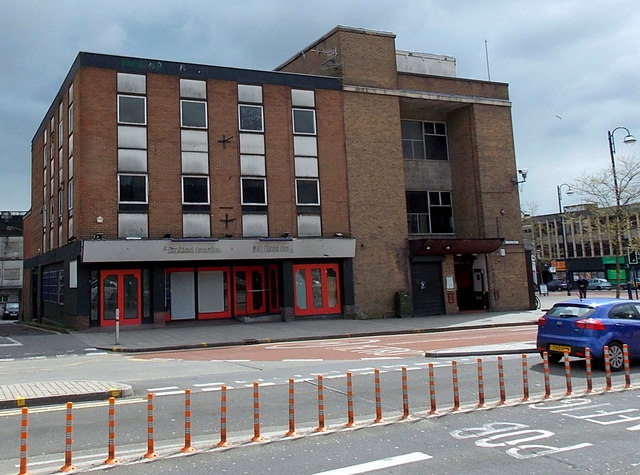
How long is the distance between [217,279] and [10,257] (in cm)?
5756

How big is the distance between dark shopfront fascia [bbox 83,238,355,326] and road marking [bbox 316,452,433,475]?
764 inches

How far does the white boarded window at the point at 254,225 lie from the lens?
26.5 metres

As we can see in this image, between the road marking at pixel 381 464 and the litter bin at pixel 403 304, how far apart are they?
2241cm

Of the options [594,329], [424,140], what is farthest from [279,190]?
[594,329]

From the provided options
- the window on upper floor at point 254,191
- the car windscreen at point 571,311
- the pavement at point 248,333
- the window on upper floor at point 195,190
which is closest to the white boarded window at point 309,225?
the window on upper floor at point 254,191

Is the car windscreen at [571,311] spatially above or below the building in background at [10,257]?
below

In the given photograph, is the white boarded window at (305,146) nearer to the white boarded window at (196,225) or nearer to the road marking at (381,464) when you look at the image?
the white boarded window at (196,225)

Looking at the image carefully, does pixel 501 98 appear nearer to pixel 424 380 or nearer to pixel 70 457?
pixel 424 380

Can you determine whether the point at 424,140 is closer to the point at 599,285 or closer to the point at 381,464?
the point at 381,464

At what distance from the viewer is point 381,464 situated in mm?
6223

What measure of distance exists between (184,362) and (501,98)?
2578 cm

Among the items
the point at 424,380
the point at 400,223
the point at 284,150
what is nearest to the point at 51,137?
the point at 284,150

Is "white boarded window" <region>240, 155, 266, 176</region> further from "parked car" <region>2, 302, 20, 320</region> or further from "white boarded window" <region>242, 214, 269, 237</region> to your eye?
"parked car" <region>2, 302, 20, 320</region>

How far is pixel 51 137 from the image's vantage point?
31.7m
